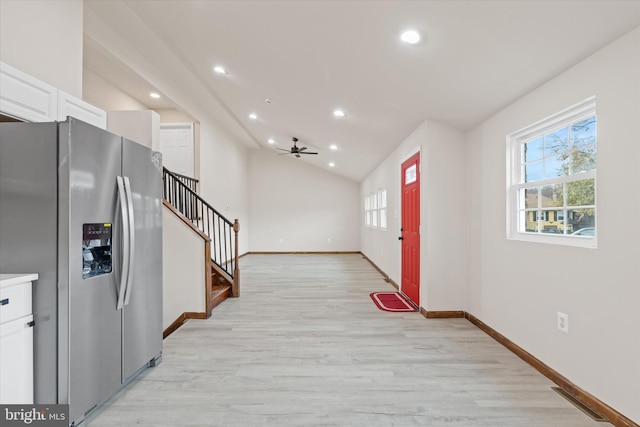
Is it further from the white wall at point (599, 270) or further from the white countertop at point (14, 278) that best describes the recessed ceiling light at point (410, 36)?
the white countertop at point (14, 278)

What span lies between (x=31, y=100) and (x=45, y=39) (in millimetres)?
991

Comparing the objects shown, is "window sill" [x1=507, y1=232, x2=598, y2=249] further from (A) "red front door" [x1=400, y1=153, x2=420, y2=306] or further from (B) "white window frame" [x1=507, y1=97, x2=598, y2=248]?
(A) "red front door" [x1=400, y1=153, x2=420, y2=306]

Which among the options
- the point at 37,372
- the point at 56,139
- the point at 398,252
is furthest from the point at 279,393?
the point at 398,252

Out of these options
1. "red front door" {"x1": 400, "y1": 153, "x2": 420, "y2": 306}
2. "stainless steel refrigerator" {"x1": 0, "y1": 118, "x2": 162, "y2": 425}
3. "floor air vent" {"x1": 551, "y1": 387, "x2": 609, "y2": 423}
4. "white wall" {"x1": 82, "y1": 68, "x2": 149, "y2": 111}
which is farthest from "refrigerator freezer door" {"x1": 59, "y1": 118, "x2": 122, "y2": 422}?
"white wall" {"x1": 82, "y1": 68, "x2": 149, "y2": 111}

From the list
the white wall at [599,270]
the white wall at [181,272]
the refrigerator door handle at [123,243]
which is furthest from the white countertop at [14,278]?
the white wall at [599,270]

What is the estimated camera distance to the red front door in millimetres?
4125

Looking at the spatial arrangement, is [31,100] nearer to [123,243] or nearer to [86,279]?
[123,243]

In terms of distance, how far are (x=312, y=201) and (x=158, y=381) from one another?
27.5 ft

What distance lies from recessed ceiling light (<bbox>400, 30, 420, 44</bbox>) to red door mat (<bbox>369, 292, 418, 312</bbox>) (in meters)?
3.19

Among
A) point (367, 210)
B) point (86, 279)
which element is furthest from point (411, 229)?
point (367, 210)

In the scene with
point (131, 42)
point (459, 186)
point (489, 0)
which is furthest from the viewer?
point (131, 42)

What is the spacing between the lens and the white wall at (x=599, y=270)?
172 centimetres

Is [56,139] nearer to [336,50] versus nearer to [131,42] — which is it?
[336,50]

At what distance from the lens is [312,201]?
10.4m
